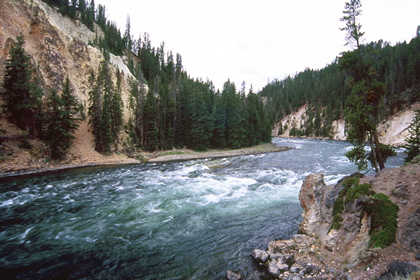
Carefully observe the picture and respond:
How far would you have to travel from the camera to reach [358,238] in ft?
21.4

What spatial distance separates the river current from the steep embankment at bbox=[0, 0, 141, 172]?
676cm

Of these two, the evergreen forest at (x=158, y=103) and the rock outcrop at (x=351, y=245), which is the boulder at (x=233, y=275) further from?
the evergreen forest at (x=158, y=103)

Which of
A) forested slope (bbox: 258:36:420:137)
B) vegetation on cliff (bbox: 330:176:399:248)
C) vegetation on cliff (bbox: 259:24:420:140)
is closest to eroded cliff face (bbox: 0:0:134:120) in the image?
vegetation on cliff (bbox: 330:176:399:248)

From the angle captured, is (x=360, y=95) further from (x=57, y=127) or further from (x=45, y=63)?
(x=45, y=63)

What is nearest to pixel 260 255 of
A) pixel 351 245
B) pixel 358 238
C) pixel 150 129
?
pixel 351 245

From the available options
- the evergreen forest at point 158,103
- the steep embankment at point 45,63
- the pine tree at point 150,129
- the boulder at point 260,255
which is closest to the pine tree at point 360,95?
the evergreen forest at point 158,103

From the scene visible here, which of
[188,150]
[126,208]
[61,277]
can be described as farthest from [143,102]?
[61,277]

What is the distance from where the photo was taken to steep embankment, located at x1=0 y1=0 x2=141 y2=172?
24141mm

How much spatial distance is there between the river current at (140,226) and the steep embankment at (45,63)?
676 centimetres

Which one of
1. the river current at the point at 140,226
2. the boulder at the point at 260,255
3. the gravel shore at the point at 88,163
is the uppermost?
the gravel shore at the point at 88,163

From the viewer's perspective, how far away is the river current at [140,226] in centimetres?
740

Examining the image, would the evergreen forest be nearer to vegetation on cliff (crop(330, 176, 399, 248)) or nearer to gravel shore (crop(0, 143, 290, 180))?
gravel shore (crop(0, 143, 290, 180))

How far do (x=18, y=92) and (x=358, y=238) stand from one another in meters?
34.3

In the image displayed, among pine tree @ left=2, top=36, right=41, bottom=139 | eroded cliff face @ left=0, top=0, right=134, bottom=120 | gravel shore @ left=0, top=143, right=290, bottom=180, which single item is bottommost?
gravel shore @ left=0, top=143, right=290, bottom=180
